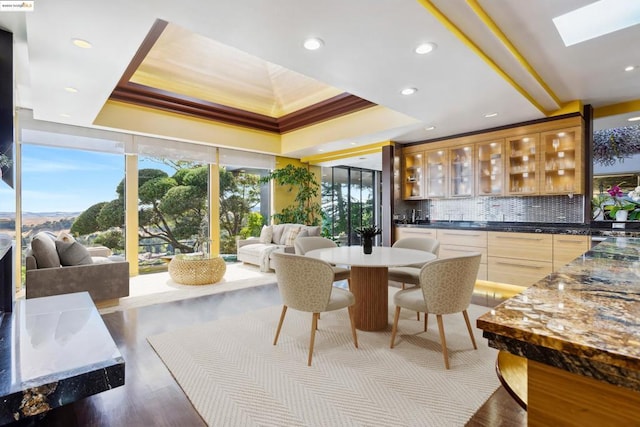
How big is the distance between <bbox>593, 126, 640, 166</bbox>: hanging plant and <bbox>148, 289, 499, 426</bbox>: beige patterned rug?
13.4ft

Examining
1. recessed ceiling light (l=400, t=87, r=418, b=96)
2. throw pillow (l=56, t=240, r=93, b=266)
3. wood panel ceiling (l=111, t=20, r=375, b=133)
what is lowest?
throw pillow (l=56, t=240, r=93, b=266)

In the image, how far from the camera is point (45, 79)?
3090 mm

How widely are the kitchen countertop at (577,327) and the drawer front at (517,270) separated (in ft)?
12.6

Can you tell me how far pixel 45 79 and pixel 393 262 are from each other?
3680mm

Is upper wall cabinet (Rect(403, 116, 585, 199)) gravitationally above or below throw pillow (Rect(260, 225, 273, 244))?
above

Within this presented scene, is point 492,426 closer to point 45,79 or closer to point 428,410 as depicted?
point 428,410

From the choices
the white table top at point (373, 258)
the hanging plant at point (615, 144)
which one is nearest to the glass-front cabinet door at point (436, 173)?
the hanging plant at point (615, 144)

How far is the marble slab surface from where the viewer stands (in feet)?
3.97

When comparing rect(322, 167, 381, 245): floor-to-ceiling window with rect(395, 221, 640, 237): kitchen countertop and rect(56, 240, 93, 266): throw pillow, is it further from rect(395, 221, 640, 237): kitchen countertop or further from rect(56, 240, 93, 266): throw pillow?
rect(56, 240, 93, 266): throw pillow

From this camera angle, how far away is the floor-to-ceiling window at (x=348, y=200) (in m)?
8.29

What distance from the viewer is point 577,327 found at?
23.0 inches

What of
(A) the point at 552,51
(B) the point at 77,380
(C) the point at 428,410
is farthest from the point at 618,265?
(A) the point at 552,51

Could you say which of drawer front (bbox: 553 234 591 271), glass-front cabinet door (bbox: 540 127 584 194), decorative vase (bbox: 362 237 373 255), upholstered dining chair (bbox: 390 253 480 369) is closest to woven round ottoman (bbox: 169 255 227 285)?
decorative vase (bbox: 362 237 373 255)

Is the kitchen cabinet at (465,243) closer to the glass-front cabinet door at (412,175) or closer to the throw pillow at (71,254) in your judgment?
the glass-front cabinet door at (412,175)
